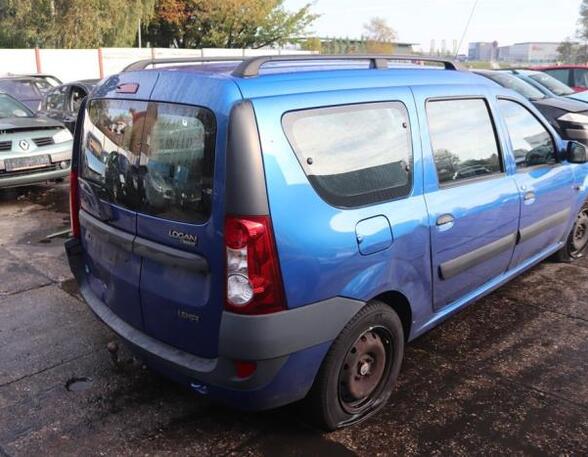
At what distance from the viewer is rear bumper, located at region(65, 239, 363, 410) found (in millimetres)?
2289

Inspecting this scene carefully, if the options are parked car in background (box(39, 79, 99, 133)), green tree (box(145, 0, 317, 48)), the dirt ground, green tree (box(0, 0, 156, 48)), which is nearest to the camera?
the dirt ground

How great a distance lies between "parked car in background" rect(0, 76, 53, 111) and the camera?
12.2 metres

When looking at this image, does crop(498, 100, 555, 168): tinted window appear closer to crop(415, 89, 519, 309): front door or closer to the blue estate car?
crop(415, 89, 519, 309): front door

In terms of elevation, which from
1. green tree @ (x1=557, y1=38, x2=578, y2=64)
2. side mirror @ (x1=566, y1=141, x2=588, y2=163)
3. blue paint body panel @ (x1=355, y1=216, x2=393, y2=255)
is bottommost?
blue paint body panel @ (x1=355, y1=216, x2=393, y2=255)

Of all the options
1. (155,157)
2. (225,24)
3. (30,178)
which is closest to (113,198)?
(155,157)

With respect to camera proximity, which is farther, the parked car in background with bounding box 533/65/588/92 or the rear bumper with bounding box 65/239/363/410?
the parked car in background with bounding box 533/65/588/92

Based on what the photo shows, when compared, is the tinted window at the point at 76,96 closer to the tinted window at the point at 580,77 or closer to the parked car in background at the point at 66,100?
the parked car in background at the point at 66,100

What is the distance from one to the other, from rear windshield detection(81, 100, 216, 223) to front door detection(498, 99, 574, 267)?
225 cm

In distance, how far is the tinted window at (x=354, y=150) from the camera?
2432 millimetres

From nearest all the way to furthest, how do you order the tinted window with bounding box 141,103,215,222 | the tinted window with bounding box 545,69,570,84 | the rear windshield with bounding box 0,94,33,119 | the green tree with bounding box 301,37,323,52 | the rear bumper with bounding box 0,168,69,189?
the tinted window with bounding box 141,103,215,222, the rear bumper with bounding box 0,168,69,189, the rear windshield with bounding box 0,94,33,119, the tinted window with bounding box 545,69,570,84, the green tree with bounding box 301,37,323,52

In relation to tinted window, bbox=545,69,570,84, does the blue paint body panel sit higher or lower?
lower

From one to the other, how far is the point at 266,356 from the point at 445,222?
132 cm

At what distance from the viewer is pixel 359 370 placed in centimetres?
278

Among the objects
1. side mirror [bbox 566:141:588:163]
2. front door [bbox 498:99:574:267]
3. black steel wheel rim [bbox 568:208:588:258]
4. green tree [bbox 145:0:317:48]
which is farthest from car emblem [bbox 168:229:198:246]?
green tree [bbox 145:0:317:48]
